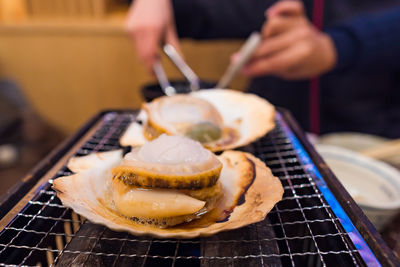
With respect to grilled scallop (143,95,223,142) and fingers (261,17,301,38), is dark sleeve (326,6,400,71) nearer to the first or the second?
fingers (261,17,301,38)

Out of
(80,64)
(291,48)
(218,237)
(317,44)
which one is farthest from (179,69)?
(80,64)

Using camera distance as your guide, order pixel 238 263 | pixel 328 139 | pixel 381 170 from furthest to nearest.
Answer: pixel 328 139 → pixel 381 170 → pixel 238 263

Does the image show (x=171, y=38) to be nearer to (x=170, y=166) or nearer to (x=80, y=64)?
(x=170, y=166)

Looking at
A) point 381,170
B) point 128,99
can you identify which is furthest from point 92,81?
point 381,170

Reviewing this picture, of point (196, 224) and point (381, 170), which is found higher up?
point (196, 224)

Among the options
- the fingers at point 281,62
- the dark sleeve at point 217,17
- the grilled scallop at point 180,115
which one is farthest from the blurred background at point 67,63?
the grilled scallop at point 180,115

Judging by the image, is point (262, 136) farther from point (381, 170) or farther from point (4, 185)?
point (4, 185)

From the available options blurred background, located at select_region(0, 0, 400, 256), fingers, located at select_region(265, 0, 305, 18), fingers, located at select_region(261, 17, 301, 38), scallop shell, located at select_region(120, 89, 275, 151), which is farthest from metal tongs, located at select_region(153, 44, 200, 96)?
blurred background, located at select_region(0, 0, 400, 256)

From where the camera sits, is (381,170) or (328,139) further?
(328,139)
